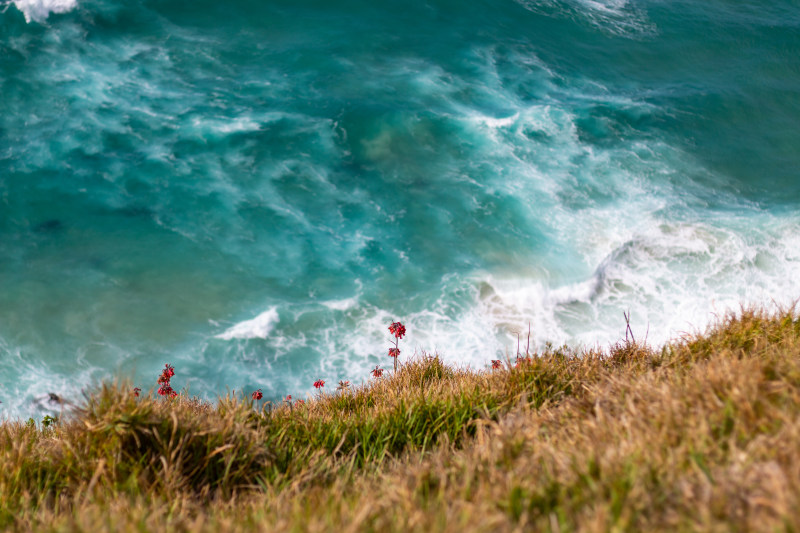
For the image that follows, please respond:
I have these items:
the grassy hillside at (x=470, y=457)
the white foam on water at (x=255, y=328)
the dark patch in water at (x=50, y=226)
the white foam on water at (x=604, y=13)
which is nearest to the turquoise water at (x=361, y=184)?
the white foam on water at (x=255, y=328)

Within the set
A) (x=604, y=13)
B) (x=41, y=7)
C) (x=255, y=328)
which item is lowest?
(x=255, y=328)

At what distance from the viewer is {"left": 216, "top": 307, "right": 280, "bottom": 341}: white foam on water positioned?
542 inches

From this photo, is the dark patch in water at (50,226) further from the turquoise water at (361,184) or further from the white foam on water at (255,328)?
the white foam on water at (255,328)

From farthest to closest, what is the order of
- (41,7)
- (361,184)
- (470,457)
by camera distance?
(41,7) → (361,184) → (470,457)

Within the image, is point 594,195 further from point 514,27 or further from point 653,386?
point 653,386

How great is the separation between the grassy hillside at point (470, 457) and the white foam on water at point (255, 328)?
8241 millimetres

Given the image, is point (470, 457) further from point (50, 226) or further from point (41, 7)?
point (41, 7)

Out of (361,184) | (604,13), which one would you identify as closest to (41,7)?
(361,184)

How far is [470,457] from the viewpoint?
3.92 meters

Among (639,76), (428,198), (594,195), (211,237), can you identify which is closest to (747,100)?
(639,76)

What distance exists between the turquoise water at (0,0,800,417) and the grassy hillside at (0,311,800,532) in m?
5.90

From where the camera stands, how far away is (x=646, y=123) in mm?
19500

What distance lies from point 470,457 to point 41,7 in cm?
2602

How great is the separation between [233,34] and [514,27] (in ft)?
34.5
